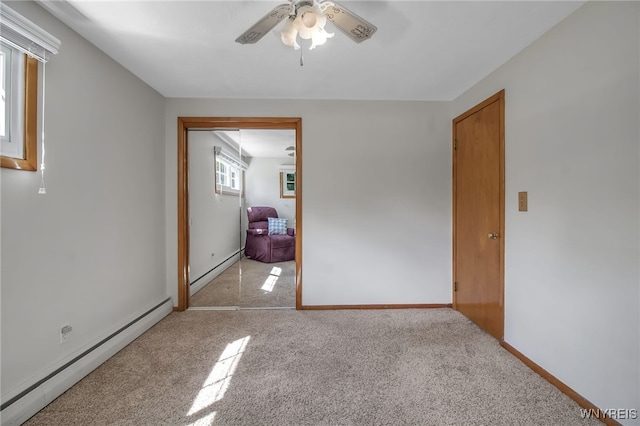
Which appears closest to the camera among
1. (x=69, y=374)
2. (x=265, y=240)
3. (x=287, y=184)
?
(x=69, y=374)

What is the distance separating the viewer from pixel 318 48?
6.19ft

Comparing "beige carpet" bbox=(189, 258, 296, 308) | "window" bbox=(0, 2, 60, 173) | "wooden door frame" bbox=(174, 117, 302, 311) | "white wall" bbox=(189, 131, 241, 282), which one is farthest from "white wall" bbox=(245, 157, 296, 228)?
"window" bbox=(0, 2, 60, 173)

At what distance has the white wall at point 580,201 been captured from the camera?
1277 mm

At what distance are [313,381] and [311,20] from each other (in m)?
2.04

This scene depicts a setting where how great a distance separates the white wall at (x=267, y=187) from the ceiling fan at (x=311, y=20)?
2028 millimetres

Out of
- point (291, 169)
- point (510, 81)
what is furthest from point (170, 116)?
point (510, 81)

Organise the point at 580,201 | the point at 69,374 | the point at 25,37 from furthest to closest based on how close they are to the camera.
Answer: the point at 69,374 < the point at 580,201 < the point at 25,37

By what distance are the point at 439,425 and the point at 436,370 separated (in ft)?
1.58

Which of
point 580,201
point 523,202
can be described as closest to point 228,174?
point 523,202

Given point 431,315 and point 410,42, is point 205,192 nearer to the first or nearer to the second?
point 410,42

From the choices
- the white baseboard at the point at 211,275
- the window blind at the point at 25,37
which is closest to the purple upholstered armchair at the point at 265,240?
the white baseboard at the point at 211,275

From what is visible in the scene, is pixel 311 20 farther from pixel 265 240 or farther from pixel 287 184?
pixel 265 240

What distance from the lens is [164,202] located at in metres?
2.77

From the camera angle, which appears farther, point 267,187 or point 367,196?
point 267,187
